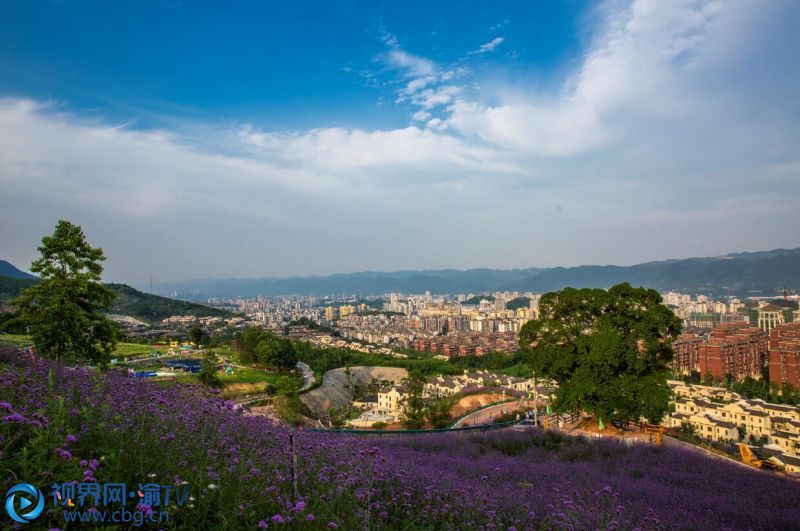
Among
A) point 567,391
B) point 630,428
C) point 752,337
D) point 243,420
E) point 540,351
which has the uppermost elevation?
point 243,420

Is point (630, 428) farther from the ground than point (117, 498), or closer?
closer

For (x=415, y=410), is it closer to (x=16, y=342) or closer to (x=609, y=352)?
(x=609, y=352)

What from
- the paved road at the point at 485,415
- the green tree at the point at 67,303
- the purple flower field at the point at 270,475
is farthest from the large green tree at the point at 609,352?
the green tree at the point at 67,303

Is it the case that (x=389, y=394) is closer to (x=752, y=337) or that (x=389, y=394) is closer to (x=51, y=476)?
(x=51, y=476)

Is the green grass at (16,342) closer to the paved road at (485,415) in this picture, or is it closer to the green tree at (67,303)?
the green tree at (67,303)

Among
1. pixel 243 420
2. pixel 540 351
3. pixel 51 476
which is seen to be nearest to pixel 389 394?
pixel 540 351

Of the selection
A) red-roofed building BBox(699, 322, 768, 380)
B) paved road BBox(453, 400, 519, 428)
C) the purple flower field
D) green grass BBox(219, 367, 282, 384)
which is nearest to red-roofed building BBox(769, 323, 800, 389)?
red-roofed building BBox(699, 322, 768, 380)

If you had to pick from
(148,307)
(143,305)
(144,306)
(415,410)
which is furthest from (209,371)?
(143,305)
